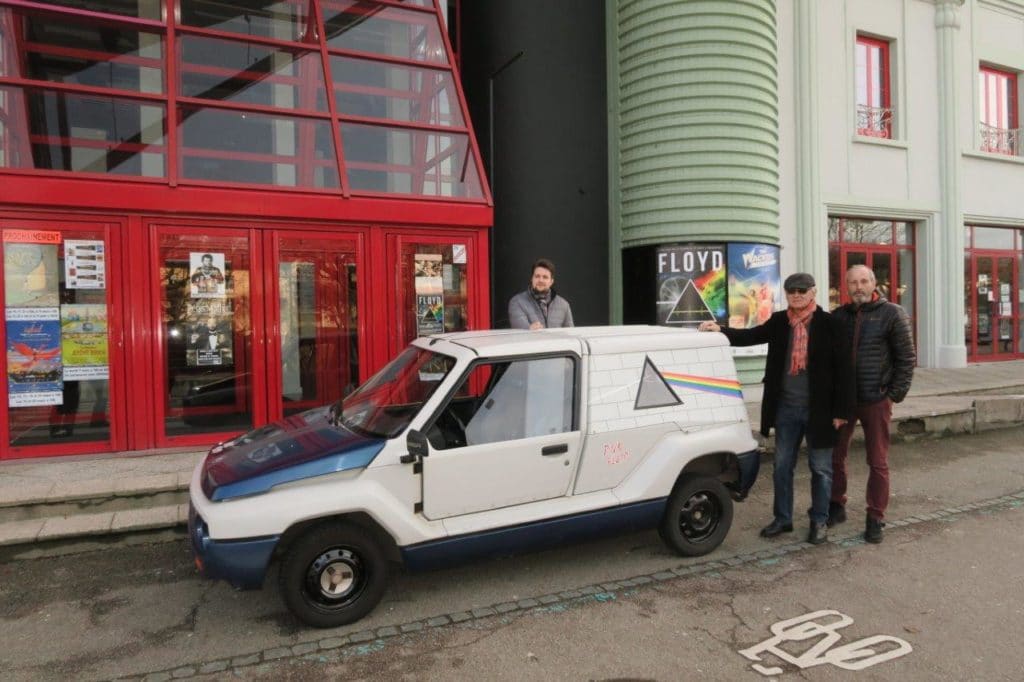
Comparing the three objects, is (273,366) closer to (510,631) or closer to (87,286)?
(87,286)

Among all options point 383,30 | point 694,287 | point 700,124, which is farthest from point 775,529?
point 383,30

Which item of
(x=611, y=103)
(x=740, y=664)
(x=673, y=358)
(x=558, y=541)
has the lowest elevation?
(x=740, y=664)

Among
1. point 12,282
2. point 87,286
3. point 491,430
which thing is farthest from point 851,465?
point 12,282

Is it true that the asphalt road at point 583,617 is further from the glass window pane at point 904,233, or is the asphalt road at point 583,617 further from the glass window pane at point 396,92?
the glass window pane at point 904,233

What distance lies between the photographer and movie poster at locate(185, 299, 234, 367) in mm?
7160

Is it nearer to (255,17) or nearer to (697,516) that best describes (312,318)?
(255,17)

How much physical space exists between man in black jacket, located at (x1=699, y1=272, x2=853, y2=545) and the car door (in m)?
1.55

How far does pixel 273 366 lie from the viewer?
7.42 meters

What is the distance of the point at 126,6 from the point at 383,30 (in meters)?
3.12

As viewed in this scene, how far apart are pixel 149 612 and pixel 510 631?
7.40 ft

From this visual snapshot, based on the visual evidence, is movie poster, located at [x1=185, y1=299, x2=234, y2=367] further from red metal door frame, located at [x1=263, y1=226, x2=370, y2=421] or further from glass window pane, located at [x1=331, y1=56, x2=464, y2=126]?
glass window pane, located at [x1=331, y1=56, x2=464, y2=126]

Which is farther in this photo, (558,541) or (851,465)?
(851,465)

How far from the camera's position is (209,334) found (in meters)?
7.24

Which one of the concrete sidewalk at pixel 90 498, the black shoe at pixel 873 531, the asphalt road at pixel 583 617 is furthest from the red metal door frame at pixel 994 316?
the black shoe at pixel 873 531
